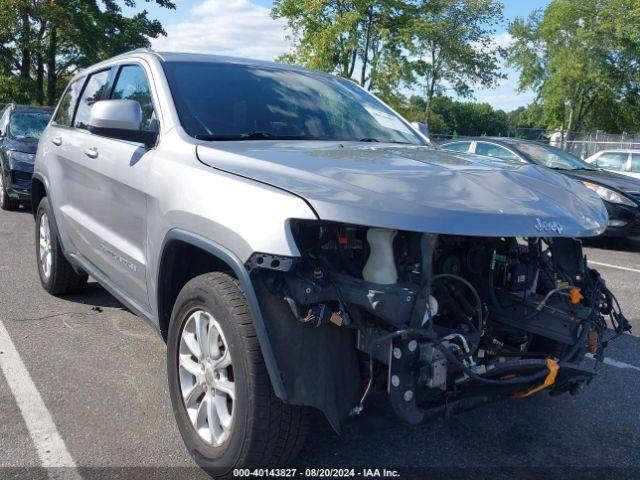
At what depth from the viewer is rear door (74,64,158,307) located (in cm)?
325

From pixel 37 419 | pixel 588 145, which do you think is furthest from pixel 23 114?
pixel 588 145

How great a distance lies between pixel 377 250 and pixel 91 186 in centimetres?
229

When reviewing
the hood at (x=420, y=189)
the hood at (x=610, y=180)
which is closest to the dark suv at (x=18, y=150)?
the hood at (x=420, y=189)

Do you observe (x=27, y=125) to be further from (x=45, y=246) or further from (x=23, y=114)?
(x=45, y=246)

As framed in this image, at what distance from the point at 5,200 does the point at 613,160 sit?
11.6 meters

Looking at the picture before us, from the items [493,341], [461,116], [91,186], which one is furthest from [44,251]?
[461,116]

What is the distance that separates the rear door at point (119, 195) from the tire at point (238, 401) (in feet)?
2.30

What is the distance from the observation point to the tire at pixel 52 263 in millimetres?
4996

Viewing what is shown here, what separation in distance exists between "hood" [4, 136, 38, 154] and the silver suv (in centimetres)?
717

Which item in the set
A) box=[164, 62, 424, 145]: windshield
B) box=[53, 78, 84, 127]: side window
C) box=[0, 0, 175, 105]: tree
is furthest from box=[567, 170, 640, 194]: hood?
box=[0, 0, 175, 105]: tree

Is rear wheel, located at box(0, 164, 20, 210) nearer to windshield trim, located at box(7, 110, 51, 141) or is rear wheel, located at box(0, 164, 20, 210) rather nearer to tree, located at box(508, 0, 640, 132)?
windshield trim, located at box(7, 110, 51, 141)

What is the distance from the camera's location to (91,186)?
3959 mm

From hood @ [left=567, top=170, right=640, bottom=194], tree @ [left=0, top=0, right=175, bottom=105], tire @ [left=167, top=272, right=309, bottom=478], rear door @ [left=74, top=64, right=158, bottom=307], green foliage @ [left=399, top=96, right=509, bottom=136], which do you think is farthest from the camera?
green foliage @ [left=399, top=96, right=509, bottom=136]

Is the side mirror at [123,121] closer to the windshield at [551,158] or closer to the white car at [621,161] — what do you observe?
the windshield at [551,158]
